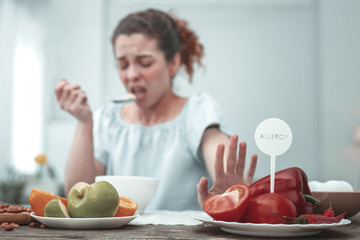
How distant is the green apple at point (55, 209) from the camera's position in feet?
2.24

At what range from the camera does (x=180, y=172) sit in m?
1.58

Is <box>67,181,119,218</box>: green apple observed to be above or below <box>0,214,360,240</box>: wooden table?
above

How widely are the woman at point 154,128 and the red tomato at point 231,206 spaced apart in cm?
78

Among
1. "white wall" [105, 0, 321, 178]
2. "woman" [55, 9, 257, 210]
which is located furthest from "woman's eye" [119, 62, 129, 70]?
"white wall" [105, 0, 321, 178]

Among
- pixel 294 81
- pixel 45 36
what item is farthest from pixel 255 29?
pixel 45 36

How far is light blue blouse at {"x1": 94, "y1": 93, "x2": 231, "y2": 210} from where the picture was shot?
5.12 ft

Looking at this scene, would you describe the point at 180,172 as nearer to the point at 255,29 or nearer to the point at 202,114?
the point at 202,114

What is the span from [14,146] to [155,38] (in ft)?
10.3

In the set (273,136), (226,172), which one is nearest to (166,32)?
(226,172)

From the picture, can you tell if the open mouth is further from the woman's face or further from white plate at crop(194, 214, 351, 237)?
white plate at crop(194, 214, 351, 237)

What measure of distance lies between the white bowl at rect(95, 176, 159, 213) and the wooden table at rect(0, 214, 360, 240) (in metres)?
0.25

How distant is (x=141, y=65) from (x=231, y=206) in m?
1.08

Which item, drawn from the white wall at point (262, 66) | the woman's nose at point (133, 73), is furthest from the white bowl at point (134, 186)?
the white wall at point (262, 66)

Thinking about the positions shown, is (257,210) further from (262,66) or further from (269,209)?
(262,66)
